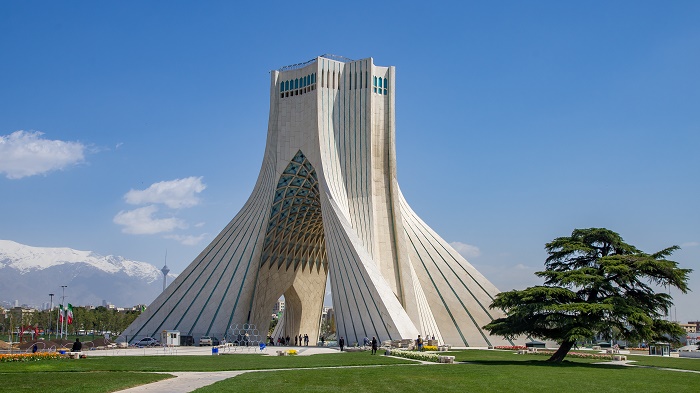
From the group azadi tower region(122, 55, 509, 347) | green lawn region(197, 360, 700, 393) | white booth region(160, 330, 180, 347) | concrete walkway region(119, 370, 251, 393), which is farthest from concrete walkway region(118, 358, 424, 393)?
white booth region(160, 330, 180, 347)

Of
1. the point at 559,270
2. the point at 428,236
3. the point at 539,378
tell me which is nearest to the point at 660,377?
the point at 539,378

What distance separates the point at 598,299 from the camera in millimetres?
23078

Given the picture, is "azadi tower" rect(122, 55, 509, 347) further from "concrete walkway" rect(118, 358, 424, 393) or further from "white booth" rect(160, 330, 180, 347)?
"concrete walkway" rect(118, 358, 424, 393)

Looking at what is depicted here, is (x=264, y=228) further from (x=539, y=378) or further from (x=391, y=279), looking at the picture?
(x=539, y=378)

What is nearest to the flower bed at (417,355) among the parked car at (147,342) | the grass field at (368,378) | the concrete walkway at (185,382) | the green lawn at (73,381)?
the grass field at (368,378)

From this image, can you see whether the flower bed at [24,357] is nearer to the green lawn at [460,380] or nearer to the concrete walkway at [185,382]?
the concrete walkway at [185,382]

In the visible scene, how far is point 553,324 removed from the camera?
2311 centimetres

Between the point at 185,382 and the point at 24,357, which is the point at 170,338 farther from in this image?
the point at 185,382

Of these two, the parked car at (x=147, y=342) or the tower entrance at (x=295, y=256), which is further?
the tower entrance at (x=295, y=256)

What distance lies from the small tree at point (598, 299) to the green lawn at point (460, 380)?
236 cm

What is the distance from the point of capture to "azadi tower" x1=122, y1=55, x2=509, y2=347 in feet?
122

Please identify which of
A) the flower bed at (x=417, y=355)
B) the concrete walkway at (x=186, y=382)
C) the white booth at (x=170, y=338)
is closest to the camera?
the concrete walkway at (x=186, y=382)

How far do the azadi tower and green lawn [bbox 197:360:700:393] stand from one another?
608 inches

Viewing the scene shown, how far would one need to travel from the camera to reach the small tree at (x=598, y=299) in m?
21.9
